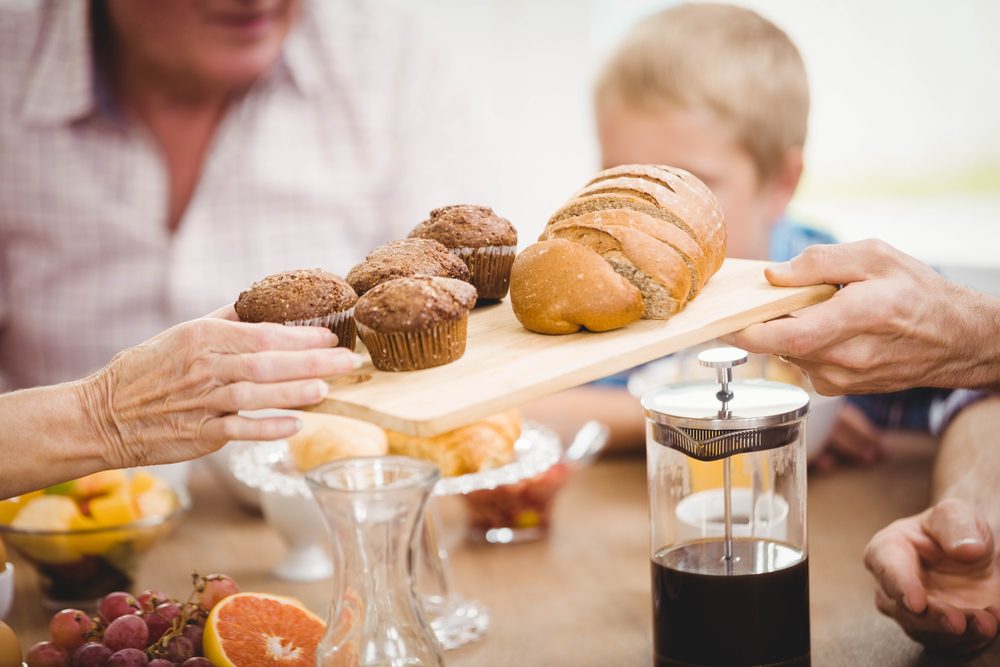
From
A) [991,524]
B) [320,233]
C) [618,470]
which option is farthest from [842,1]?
[991,524]

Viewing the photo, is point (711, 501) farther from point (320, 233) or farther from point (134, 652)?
point (320, 233)

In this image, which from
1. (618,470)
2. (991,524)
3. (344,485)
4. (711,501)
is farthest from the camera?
(618,470)

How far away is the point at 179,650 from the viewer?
1.23 meters

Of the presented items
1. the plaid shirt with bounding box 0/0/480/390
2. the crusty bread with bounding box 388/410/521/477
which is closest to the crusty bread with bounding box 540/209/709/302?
the crusty bread with bounding box 388/410/521/477

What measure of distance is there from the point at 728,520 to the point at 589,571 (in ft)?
1.62

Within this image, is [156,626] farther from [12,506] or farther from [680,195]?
[680,195]

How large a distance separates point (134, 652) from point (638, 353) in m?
0.70

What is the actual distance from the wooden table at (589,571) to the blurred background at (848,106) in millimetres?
1806

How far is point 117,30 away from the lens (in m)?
3.18

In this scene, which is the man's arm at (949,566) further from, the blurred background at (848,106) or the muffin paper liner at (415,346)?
the blurred background at (848,106)

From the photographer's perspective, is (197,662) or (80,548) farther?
(80,548)

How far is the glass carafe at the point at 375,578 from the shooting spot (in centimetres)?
107

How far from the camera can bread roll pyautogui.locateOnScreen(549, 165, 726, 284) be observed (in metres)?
1.41

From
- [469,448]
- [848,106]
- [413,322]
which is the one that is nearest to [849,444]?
[469,448]
